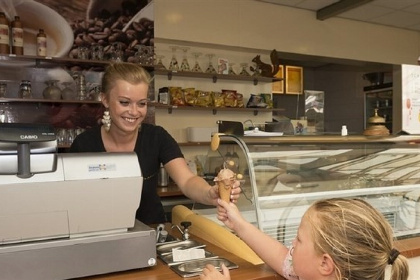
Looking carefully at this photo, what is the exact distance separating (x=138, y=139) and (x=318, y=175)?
91cm

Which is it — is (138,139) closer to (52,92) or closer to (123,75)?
(123,75)

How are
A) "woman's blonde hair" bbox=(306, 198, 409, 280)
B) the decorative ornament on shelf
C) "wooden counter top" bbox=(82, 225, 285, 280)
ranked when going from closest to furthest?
1. "woman's blonde hair" bbox=(306, 198, 409, 280)
2. "wooden counter top" bbox=(82, 225, 285, 280)
3. the decorative ornament on shelf

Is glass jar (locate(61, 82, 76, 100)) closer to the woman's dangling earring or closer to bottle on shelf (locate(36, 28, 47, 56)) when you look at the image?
bottle on shelf (locate(36, 28, 47, 56))

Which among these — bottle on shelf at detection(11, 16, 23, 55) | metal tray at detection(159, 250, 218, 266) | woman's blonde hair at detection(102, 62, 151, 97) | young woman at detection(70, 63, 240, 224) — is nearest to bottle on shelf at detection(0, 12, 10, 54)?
bottle on shelf at detection(11, 16, 23, 55)

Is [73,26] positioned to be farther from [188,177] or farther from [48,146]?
[48,146]

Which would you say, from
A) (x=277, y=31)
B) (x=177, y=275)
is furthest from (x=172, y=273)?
(x=277, y=31)

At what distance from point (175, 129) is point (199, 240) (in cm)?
288

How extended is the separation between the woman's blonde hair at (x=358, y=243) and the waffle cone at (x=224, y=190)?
33 centimetres

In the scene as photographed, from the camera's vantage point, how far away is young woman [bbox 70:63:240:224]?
5.16 ft

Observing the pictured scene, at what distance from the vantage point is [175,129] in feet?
14.2

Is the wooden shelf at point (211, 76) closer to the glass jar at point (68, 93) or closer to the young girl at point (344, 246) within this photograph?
the glass jar at point (68, 93)

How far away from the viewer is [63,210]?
1.06 metres

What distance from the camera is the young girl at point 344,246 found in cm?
100

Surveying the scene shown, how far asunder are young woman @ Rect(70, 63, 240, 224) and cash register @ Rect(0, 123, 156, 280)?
15.2 inches
